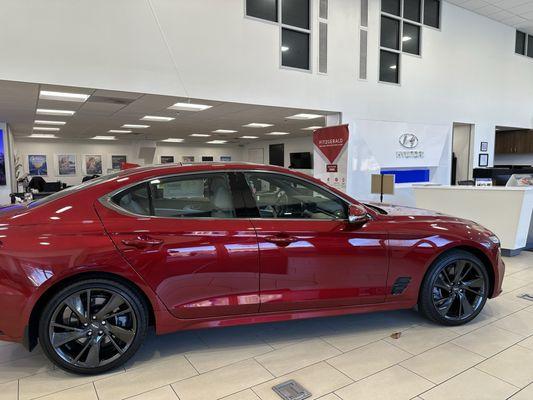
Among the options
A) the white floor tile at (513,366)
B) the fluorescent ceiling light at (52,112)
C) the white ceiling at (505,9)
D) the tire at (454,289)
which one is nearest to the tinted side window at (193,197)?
the tire at (454,289)

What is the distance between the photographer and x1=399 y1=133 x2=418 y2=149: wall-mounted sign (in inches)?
326

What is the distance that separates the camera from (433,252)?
102 inches

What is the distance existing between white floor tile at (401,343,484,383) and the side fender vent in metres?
0.41

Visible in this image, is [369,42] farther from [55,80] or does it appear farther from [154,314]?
[154,314]

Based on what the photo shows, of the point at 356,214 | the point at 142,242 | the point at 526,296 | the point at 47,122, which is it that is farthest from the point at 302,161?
the point at 142,242

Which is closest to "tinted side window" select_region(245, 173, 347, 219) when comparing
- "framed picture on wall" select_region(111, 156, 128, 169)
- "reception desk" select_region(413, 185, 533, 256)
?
"reception desk" select_region(413, 185, 533, 256)

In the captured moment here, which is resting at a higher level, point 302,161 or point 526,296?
point 302,161

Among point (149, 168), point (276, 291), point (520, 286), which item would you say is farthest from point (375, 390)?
point (520, 286)

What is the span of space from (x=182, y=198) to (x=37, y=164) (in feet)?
47.6

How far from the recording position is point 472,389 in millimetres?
1955

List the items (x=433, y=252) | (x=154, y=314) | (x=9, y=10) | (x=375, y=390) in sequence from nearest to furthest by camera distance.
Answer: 1. (x=375, y=390)
2. (x=154, y=314)
3. (x=433, y=252)
4. (x=9, y=10)

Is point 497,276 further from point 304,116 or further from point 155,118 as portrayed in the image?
point 155,118

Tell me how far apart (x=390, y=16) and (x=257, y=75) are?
3.72 meters

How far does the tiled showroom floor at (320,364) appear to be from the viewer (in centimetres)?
194
